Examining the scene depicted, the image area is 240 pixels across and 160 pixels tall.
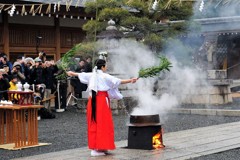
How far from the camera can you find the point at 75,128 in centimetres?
1065

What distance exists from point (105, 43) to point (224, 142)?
6.97 meters

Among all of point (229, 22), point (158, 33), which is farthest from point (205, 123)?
point (229, 22)

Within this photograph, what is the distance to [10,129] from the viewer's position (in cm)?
840

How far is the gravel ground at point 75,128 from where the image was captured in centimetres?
774

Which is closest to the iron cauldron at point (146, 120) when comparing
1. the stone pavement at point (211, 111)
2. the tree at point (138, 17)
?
the stone pavement at point (211, 111)

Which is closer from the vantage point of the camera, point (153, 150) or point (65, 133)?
point (153, 150)

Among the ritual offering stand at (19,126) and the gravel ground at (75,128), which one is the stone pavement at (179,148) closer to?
the gravel ground at (75,128)

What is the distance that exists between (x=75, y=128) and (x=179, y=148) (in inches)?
143

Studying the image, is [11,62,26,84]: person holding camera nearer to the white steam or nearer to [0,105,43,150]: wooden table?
the white steam

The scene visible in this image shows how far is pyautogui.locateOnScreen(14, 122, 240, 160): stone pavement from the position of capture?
22.9 ft

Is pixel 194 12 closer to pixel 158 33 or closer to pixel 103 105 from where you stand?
pixel 158 33

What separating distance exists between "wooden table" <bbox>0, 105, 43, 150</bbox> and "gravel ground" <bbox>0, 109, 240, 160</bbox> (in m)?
0.30

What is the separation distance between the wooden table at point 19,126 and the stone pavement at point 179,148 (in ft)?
3.34

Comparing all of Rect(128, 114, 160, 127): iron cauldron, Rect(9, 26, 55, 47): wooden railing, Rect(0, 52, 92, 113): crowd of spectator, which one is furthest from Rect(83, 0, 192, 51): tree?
Rect(128, 114, 160, 127): iron cauldron
